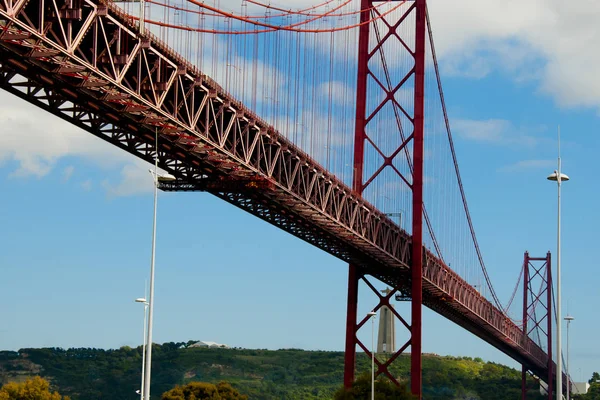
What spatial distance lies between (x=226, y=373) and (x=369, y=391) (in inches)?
4363

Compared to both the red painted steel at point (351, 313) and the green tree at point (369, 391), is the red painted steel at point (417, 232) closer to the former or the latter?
the red painted steel at point (351, 313)

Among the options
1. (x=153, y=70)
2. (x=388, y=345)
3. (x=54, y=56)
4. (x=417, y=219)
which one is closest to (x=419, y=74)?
(x=417, y=219)

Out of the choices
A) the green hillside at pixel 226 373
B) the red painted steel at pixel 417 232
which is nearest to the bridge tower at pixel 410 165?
the red painted steel at pixel 417 232

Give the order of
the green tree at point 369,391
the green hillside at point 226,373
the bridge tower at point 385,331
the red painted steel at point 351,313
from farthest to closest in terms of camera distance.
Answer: the green hillside at point 226,373
the bridge tower at point 385,331
the red painted steel at point 351,313
the green tree at point 369,391

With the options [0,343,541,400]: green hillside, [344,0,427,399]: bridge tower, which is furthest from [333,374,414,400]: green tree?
[0,343,541,400]: green hillside

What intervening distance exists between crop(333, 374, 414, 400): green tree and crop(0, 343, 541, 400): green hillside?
93316 millimetres

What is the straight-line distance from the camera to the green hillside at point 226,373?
171000 millimetres

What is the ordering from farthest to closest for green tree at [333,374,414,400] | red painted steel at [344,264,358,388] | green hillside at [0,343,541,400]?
green hillside at [0,343,541,400] → red painted steel at [344,264,358,388] → green tree at [333,374,414,400]

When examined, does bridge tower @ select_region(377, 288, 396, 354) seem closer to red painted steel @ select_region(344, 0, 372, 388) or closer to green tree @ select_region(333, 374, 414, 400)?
red painted steel @ select_region(344, 0, 372, 388)

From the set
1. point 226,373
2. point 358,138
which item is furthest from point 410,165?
point 226,373

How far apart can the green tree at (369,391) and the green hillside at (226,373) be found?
306ft

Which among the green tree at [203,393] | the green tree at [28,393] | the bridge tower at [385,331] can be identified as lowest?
the green tree at [28,393]

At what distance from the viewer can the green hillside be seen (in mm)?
171000

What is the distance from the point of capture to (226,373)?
179500 millimetres
